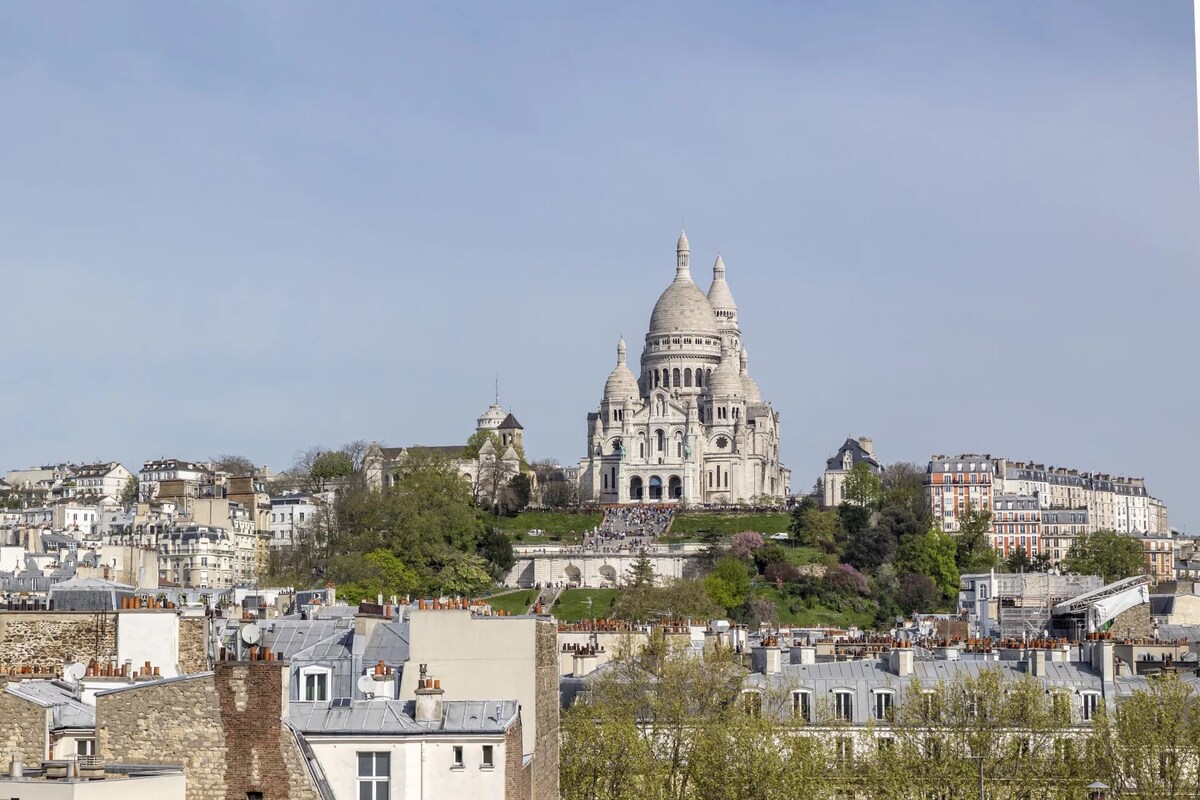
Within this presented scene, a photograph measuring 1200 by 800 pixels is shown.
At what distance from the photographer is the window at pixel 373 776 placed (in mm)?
25328

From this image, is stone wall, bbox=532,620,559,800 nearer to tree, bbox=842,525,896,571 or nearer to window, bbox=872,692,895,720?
window, bbox=872,692,895,720

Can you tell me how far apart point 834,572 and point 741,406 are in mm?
56002

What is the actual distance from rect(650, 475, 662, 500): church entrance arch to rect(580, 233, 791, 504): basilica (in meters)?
0.07

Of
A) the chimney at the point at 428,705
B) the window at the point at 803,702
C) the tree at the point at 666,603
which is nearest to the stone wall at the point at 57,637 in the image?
the chimney at the point at 428,705

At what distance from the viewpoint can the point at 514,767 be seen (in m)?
26.3

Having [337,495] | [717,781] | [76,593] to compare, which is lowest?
[717,781]

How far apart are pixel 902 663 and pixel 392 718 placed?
18.5 meters

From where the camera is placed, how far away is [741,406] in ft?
589

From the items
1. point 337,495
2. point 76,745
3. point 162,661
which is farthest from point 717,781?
point 337,495

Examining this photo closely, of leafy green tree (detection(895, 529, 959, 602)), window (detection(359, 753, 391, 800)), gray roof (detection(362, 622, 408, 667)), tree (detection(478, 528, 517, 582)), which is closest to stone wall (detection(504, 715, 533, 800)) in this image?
window (detection(359, 753, 391, 800))

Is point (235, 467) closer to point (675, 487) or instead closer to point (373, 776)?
point (675, 487)

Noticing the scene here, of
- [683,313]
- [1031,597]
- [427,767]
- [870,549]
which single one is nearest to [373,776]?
[427,767]

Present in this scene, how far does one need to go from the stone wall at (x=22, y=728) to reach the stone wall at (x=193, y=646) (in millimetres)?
6269

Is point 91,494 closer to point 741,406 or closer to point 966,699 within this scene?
point 741,406
